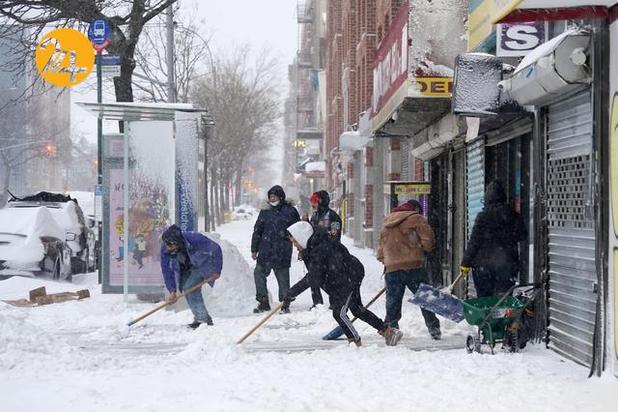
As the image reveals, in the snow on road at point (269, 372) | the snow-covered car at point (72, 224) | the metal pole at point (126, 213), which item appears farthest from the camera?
the snow-covered car at point (72, 224)

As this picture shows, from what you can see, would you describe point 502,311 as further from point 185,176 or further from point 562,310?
point 185,176

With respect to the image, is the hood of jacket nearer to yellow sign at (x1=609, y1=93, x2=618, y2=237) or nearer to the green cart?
the green cart

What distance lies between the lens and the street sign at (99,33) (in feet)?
52.8

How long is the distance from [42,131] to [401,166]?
54262mm

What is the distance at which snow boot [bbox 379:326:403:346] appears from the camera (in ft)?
29.0

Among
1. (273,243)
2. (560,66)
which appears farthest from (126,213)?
(560,66)

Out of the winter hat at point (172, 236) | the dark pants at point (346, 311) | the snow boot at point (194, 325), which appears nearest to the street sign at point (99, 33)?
the winter hat at point (172, 236)

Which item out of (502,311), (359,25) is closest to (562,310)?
(502,311)

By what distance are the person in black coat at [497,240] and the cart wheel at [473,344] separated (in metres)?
0.99

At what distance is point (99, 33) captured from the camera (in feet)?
52.9

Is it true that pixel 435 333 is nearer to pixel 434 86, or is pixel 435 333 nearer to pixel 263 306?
pixel 434 86

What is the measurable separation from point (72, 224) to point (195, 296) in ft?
30.6

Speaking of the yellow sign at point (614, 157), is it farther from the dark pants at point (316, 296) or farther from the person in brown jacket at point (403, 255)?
the dark pants at point (316, 296)

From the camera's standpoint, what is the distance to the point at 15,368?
7.46 metres
